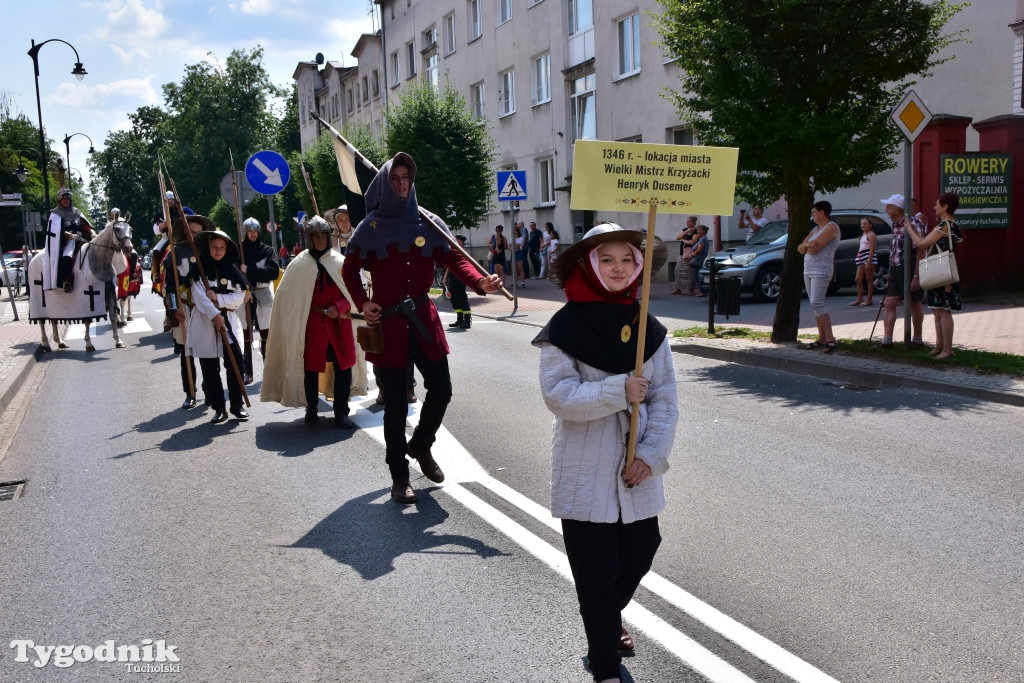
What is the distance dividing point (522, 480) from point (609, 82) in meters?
26.2

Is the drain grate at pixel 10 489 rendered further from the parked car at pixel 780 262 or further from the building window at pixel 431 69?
the building window at pixel 431 69

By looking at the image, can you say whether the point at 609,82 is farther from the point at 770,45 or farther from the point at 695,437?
the point at 695,437

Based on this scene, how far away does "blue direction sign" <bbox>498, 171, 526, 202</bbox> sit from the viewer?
2270 cm

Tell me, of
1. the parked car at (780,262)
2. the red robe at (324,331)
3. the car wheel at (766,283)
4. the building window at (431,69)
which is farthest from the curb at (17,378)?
the building window at (431,69)

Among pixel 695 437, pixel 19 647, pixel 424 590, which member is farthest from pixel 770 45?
pixel 19 647

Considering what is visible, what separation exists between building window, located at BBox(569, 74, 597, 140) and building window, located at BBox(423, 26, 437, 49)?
588 inches

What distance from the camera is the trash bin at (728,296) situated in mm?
15055

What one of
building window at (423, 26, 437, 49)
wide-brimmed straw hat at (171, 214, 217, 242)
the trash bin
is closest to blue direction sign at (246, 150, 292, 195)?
wide-brimmed straw hat at (171, 214, 217, 242)

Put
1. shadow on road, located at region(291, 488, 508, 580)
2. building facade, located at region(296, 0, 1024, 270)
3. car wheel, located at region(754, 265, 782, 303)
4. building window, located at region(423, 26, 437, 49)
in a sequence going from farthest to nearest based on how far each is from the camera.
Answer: building window, located at region(423, 26, 437, 49), building facade, located at region(296, 0, 1024, 270), car wheel, located at region(754, 265, 782, 303), shadow on road, located at region(291, 488, 508, 580)

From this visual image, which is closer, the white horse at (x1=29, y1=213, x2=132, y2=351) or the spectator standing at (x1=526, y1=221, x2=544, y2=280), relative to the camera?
the white horse at (x1=29, y1=213, x2=132, y2=351)

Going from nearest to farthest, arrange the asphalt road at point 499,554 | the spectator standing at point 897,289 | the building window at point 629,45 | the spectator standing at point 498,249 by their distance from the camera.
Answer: the asphalt road at point 499,554 → the spectator standing at point 897,289 → the building window at point 629,45 → the spectator standing at point 498,249

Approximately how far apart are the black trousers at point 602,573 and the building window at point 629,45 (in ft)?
91.1

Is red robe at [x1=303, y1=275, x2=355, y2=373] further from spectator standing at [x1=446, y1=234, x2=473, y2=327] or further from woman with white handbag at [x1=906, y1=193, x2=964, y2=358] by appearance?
spectator standing at [x1=446, y1=234, x2=473, y2=327]

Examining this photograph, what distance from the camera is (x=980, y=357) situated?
1116 centimetres
